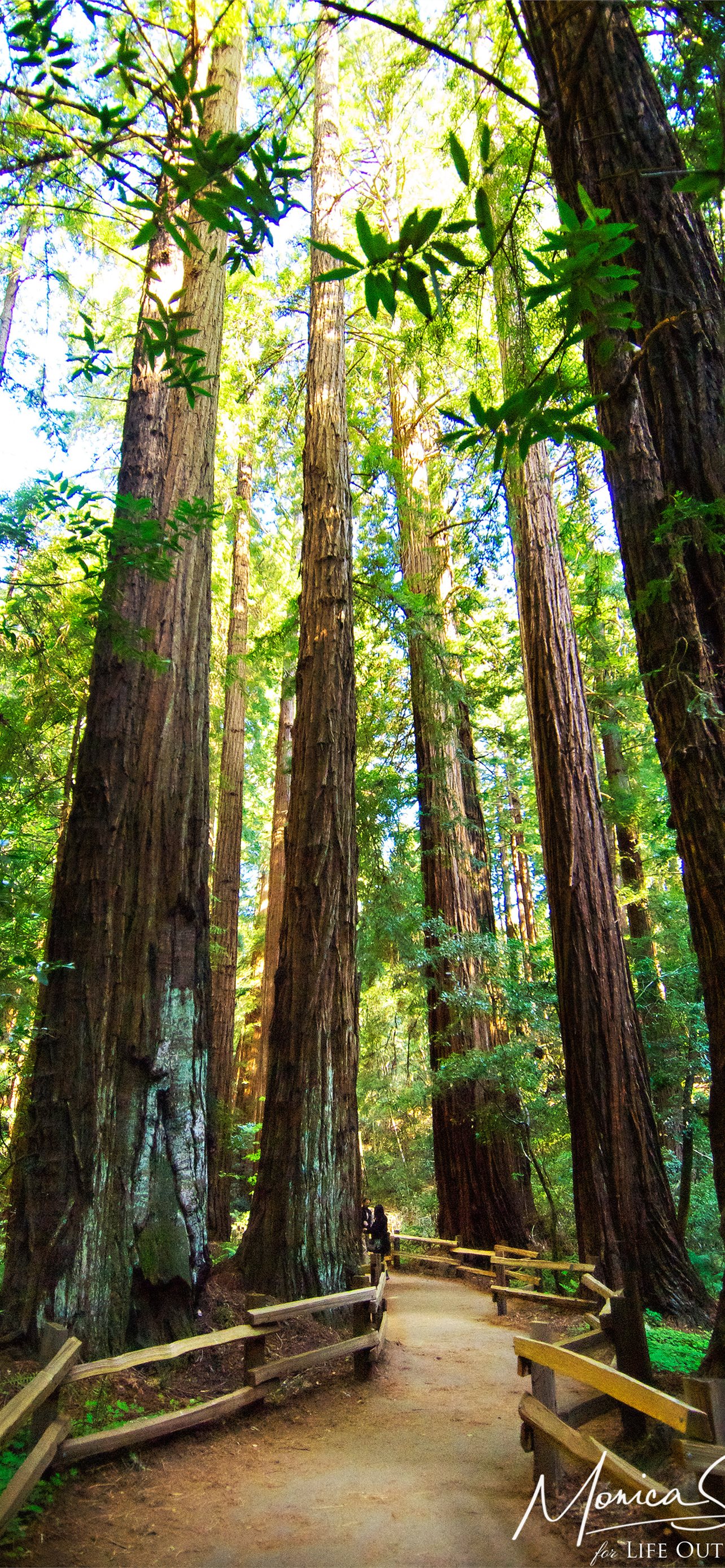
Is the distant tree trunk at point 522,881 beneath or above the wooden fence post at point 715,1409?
above

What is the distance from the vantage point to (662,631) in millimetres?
3311

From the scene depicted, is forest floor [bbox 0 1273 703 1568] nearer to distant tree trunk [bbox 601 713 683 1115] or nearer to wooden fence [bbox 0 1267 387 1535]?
wooden fence [bbox 0 1267 387 1535]

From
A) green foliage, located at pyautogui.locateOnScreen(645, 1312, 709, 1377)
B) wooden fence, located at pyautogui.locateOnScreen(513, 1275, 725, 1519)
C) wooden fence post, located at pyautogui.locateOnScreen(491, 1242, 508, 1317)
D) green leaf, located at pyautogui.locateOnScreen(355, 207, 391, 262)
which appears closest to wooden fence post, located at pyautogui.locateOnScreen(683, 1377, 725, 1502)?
wooden fence, located at pyautogui.locateOnScreen(513, 1275, 725, 1519)

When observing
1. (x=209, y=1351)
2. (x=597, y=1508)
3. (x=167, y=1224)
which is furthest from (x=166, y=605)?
(x=597, y=1508)

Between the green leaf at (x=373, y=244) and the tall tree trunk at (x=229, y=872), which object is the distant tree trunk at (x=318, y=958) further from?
the green leaf at (x=373, y=244)

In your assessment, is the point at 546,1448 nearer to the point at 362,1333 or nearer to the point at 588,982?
the point at 362,1333

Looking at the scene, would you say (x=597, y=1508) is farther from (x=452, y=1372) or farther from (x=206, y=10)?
(x=206, y=10)

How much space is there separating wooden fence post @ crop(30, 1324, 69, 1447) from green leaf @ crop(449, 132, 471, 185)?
15.7ft

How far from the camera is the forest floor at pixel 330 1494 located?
3318 millimetres

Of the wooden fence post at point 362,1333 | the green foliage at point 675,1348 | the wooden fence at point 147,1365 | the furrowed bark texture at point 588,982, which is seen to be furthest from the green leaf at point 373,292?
the wooden fence post at point 362,1333

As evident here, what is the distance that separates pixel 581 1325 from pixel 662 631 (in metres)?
6.67

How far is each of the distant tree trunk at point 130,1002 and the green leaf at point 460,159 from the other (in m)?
2.91

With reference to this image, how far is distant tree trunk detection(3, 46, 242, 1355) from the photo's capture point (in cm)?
475

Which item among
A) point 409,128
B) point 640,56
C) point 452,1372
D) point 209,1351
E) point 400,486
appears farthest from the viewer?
point 409,128
